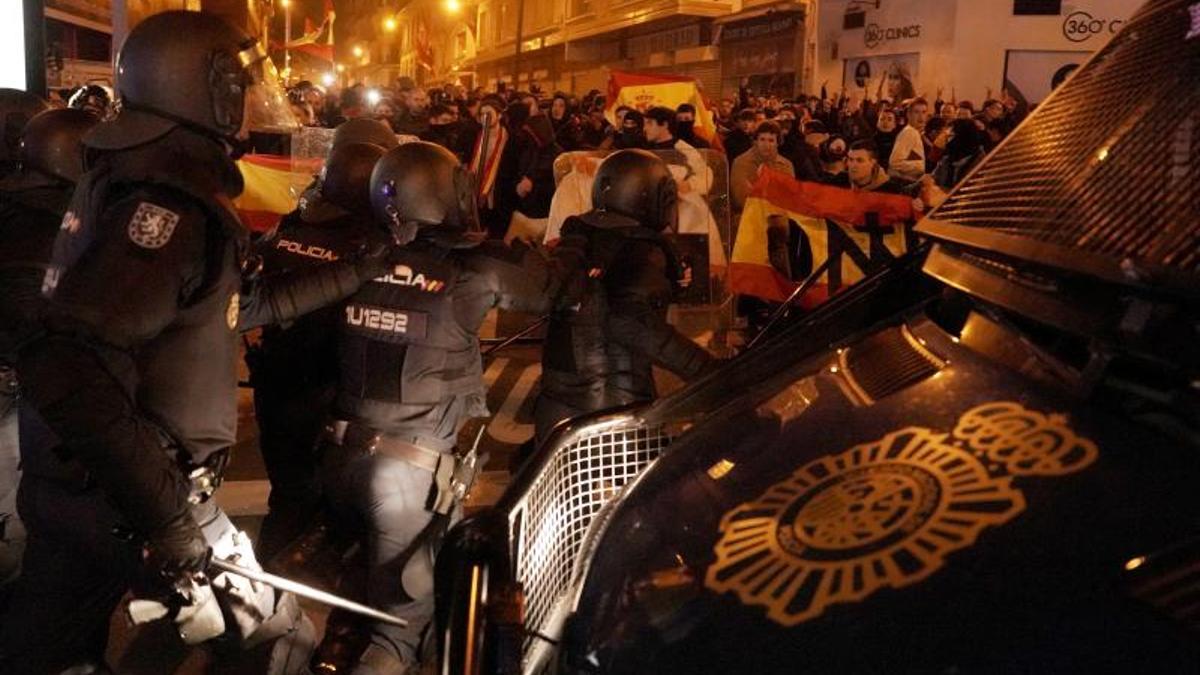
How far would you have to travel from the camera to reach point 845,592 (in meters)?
1.42

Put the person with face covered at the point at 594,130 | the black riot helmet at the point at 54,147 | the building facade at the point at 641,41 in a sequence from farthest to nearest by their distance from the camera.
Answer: the building facade at the point at 641,41, the person with face covered at the point at 594,130, the black riot helmet at the point at 54,147

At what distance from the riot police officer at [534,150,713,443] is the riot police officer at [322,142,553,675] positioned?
0.55 meters

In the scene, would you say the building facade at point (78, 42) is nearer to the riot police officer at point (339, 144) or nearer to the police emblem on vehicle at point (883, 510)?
the riot police officer at point (339, 144)

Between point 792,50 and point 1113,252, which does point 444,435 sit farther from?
point 792,50

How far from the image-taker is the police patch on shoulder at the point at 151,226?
8.20ft

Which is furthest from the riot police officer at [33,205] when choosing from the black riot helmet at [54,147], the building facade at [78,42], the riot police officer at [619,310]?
the building facade at [78,42]

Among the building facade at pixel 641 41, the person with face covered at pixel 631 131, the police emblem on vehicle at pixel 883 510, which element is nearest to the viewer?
the police emblem on vehicle at pixel 883 510

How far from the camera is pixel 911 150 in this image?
10.2 metres

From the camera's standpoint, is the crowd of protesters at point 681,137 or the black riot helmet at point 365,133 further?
the crowd of protesters at point 681,137

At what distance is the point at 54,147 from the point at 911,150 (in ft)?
26.8

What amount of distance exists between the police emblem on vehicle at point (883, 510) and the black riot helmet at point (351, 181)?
3177mm

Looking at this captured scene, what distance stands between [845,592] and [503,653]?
57cm

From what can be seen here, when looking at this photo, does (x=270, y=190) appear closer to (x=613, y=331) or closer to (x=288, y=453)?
(x=288, y=453)

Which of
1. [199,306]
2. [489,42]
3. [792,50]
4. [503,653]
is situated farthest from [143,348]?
[489,42]
